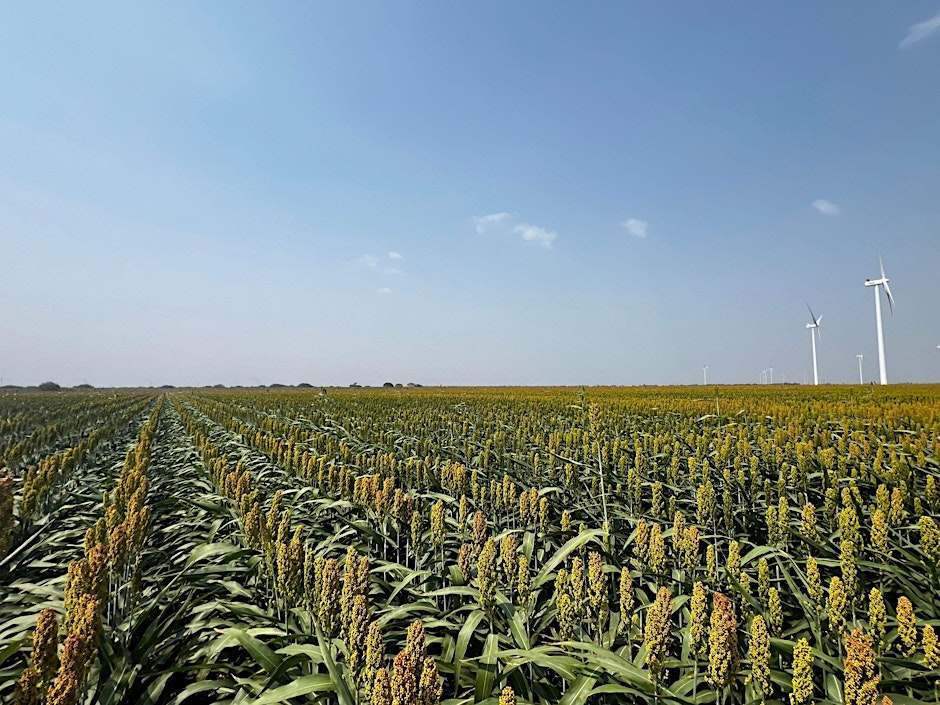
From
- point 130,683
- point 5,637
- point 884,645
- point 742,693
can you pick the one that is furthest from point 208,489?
point 884,645

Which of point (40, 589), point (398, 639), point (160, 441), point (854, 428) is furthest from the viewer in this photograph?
point (160, 441)

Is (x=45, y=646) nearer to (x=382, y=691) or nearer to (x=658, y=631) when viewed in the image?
(x=382, y=691)

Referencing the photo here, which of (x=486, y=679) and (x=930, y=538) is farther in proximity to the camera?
(x=930, y=538)

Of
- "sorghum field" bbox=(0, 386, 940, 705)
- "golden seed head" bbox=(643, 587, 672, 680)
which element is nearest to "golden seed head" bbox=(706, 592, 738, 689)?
"sorghum field" bbox=(0, 386, 940, 705)

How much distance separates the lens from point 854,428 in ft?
37.7

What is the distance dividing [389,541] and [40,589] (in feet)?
8.31

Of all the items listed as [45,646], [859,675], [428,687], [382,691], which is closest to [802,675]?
[859,675]

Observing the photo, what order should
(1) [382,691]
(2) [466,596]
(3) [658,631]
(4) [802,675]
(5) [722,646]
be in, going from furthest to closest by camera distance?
(2) [466,596], (3) [658,631], (5) [722,646], (4) [802,675], (1) [382,691]

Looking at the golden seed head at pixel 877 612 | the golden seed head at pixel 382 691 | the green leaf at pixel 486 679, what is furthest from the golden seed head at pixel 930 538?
the golden seed head at pixel 382 691

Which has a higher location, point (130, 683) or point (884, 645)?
point (884, 645)

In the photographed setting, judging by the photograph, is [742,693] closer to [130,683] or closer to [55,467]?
[130,683]

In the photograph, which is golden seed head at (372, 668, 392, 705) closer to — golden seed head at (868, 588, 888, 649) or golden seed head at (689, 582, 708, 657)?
golden seed head at (689, 582, 708, 657)

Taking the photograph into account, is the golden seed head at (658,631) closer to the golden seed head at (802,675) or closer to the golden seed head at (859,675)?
the golden seed head at (802,675)

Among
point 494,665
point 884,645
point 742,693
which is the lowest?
point 742,693
